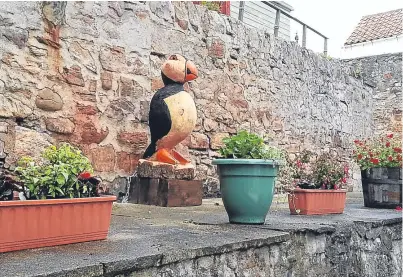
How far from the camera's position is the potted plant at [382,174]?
12.7ft

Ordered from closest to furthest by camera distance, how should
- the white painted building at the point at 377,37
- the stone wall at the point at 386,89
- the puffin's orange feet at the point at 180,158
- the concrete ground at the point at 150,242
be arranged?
the concrete ground at the point at 150,242 → the puffin's orange feet at the point at 180,158 → the stone wall at the point at 386,89 → the white painted building at the point at 377,37

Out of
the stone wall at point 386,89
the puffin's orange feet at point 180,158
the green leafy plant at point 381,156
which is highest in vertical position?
the stone wall at point 386,89

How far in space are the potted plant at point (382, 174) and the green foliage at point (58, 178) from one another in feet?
9.17

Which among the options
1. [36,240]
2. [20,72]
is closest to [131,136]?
[20,72]

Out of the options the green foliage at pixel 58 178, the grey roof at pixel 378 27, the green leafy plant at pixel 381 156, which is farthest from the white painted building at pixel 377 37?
the green foliage at pixel 58 178

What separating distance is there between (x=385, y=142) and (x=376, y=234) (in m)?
1.61

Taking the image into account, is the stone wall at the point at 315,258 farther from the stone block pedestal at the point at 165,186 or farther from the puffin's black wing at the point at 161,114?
the puffin's black wing at the point at 161,114

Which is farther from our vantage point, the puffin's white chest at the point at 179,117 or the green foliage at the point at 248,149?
the puffin's white chest at the point at 179,117

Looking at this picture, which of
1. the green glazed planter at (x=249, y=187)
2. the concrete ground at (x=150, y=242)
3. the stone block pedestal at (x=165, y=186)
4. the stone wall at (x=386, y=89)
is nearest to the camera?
the concrete ground at (x=150, y=242)

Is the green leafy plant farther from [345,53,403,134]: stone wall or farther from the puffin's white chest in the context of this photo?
[345,53,403,134]: stone wall

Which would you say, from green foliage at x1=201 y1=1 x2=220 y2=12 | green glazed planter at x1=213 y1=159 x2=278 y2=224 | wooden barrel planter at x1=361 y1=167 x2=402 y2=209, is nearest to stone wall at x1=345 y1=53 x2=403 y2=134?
green foliage at x1=201 y1=1 x2=220 y2=12

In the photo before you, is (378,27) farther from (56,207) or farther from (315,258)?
(56,207)

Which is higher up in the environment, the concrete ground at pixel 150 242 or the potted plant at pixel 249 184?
the potted plant at pixel 249 184

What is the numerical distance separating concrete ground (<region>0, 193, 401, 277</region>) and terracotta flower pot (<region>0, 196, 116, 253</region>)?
5 centimetres
